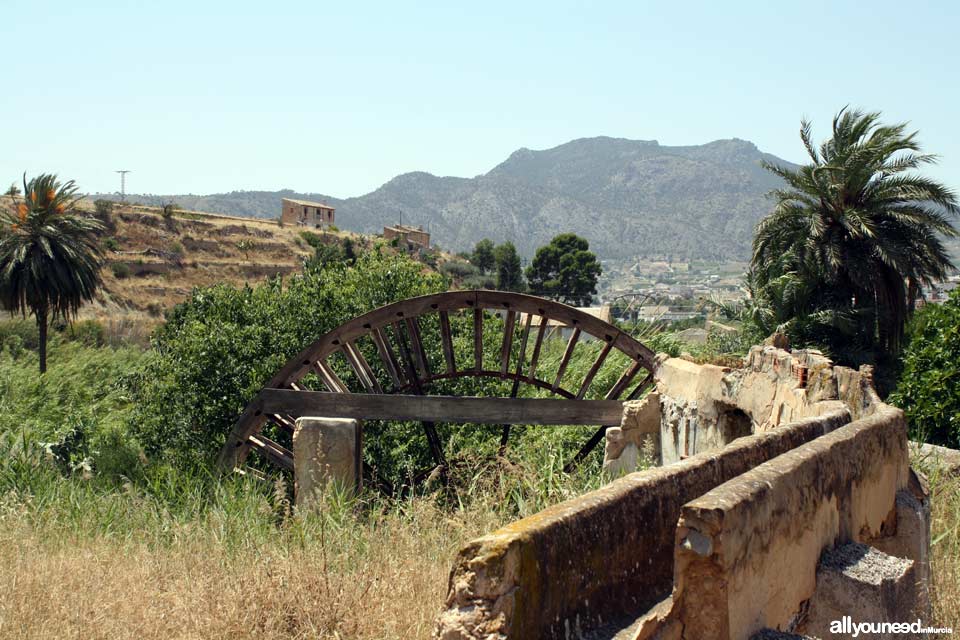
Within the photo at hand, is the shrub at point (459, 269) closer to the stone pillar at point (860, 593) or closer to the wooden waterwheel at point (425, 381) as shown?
the wooden waterwheel at point (425, 381)

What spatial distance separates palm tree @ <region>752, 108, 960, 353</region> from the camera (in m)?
17.9

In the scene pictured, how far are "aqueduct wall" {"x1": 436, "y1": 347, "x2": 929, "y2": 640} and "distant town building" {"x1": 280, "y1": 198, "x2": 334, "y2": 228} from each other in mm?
93160

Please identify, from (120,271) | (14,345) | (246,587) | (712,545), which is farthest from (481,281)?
(712,545)

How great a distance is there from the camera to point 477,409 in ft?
36.6

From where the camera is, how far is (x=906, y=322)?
1803 centimetres

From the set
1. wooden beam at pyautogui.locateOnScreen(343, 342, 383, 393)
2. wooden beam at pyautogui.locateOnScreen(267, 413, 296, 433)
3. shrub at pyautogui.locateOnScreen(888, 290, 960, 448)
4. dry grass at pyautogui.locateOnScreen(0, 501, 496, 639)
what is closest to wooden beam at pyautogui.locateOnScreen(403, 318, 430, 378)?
wooden beam at pyautogui.locateOnScreen(343, 342, 383, 393)

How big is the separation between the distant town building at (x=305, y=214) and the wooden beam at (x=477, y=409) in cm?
8647

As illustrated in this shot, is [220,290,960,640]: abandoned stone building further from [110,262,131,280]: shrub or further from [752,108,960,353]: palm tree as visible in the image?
[110,262,131,280]: shrub

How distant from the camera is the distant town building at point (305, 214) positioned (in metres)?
97.7

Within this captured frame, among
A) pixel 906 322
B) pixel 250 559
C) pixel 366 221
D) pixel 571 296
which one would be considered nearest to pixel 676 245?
pixel 366 221

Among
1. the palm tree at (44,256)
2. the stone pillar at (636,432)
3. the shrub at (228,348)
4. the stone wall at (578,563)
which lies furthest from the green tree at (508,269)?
the stone wall at (578,563)

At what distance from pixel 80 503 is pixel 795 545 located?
7431mm

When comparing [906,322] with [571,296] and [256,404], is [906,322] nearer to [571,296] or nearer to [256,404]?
[256,404]

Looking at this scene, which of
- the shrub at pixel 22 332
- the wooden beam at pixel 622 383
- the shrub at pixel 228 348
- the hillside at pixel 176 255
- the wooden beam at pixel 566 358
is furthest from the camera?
the hillside at pixel 176 255
